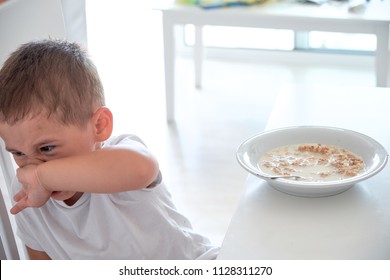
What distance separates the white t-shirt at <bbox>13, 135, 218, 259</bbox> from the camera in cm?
115

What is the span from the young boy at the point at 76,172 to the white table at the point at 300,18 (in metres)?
1.42

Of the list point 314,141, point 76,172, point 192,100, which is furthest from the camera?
point 192,100

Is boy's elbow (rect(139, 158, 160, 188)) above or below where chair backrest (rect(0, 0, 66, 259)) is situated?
below

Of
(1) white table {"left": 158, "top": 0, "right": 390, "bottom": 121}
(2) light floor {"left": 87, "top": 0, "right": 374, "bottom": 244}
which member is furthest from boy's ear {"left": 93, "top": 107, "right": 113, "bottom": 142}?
(1) white table {"left": 158, "top": 0, "right": 390, "bottom": 121}

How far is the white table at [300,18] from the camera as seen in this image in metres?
2.39

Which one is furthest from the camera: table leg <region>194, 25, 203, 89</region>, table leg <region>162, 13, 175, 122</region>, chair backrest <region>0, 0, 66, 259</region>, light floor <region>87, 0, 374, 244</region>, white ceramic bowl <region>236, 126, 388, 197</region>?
table leg <region>194, 25, 203, 89</region>

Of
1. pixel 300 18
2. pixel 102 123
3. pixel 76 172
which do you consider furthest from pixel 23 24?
pixel 300 18

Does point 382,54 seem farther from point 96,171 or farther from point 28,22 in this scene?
point 96,171

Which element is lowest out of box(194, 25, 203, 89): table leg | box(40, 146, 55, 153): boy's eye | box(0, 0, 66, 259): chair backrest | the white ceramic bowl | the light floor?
the light floor

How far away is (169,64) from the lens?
275 centimetres

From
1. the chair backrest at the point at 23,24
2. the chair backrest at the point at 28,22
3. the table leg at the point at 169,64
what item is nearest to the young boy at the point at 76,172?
the chair backrest at the point at 23,24

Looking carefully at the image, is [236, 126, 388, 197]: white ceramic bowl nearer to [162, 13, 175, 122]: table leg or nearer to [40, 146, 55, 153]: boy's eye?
[40, 146, 55, 153]: boy's eye

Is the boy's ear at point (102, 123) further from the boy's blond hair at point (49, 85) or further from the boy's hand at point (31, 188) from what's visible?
the boy's hand at point (31, 188)

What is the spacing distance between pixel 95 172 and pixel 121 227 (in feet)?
0.60
